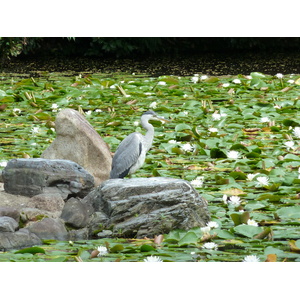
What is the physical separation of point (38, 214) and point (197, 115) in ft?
12.4

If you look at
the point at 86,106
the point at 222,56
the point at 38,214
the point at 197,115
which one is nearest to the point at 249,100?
the point at 197,115

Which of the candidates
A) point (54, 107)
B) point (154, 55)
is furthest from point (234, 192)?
point (154, 55)

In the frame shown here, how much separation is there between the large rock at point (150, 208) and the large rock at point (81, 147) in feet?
3.24

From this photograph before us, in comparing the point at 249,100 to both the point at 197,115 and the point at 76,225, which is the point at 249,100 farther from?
the point at 76,225

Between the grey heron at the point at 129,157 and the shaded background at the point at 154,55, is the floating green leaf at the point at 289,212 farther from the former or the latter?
the shaded background at the point at 154,55

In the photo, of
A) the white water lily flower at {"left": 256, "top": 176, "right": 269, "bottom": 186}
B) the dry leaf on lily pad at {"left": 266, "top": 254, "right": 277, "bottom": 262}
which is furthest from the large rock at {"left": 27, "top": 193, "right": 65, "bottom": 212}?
the dry leaf on lily pad at {"left": 266, "top": 254, "right": 277, "bottom": 262}

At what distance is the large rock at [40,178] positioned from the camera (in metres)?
4.92

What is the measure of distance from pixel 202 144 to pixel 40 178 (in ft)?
6.33

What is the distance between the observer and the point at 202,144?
6.30 m

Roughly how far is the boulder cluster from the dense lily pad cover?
0.46 feet

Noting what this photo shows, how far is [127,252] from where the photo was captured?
391 centimetres

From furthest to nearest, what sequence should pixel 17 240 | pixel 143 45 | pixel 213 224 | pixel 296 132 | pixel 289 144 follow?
1. pixel 143 45
2. pixel 296 132
3. pixel 289 144
4. pixel 213 224
5. pixel 17 240

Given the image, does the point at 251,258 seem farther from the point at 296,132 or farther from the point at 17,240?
the point at 296,132

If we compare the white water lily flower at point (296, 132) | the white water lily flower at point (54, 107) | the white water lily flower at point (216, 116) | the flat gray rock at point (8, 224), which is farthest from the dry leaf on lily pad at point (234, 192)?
the white water lily flower at point (54, 107)
